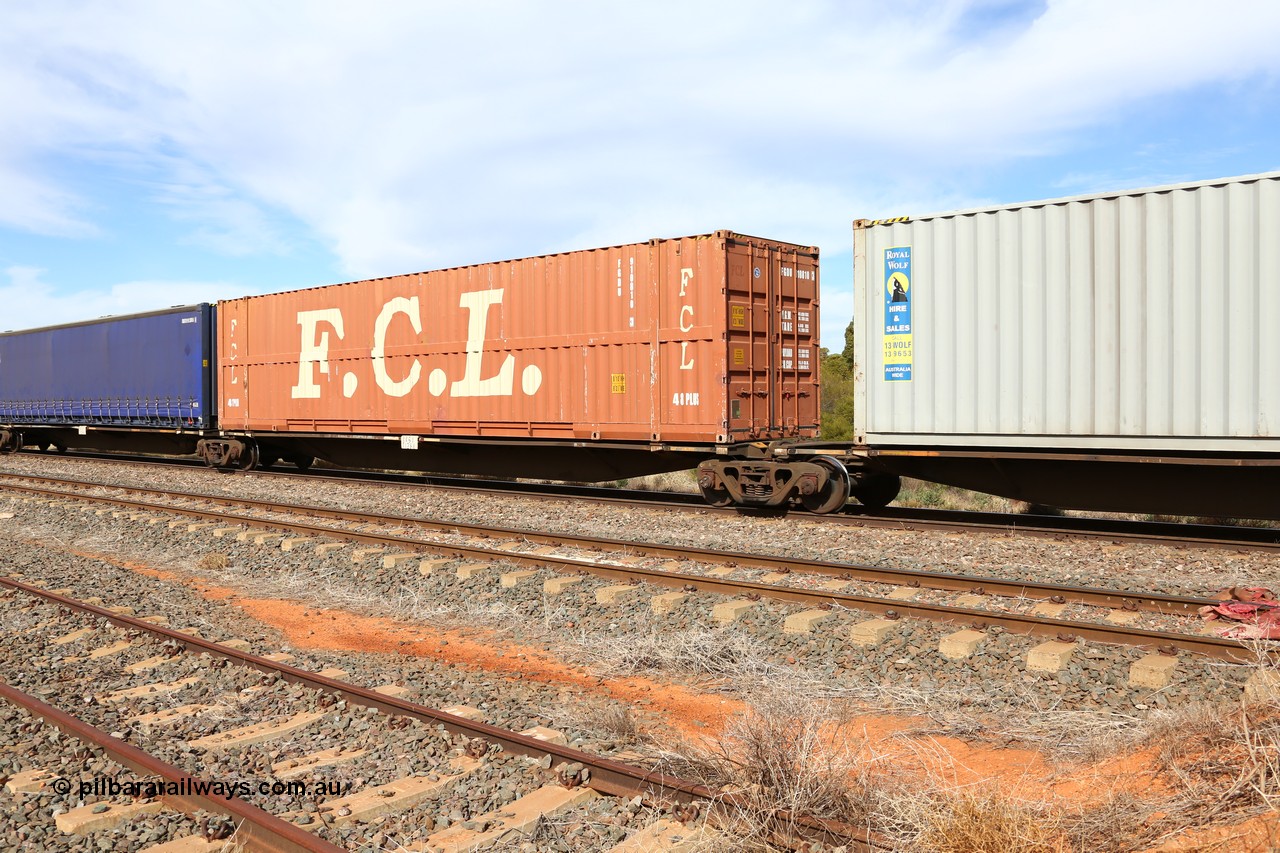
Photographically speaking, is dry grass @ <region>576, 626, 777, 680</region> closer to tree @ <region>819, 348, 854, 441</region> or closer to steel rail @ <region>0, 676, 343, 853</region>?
steel rail @ <region>0, 676, 343, 853</region>

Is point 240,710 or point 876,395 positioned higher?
point 876,395

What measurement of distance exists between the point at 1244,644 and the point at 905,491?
1314cm

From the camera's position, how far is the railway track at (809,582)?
21.6ft

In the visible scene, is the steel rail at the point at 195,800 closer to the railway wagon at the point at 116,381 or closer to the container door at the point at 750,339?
the container door at the point at 750,339

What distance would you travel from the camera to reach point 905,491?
18.6 m

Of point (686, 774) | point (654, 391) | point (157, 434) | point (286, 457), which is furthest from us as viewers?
point (157, 434)

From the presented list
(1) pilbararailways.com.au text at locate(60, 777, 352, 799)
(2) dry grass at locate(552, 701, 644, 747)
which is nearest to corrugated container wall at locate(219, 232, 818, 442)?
(2) dry grass at locate(552, 701, 644, 747)

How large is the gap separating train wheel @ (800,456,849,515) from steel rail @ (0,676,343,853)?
9200 mm

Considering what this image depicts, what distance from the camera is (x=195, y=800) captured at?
13.0 feet

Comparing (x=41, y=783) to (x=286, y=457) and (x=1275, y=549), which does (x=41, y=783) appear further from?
(x=286, y=457)

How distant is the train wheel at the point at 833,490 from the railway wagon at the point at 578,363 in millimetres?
41

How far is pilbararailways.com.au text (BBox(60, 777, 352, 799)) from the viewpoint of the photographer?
405 centimetres

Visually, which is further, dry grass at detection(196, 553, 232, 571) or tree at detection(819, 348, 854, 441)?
tree at detection(819, 348, 854, 441)

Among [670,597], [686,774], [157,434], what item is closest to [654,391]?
[670,597]
